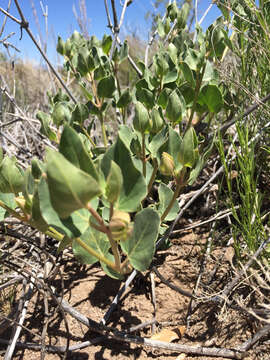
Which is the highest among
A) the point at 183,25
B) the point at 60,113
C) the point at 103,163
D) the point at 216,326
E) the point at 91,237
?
the point at 183,25

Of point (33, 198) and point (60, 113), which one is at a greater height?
point (60, 113)

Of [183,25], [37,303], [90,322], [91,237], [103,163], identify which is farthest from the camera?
[183,25]

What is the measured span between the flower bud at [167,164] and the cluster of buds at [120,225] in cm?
24

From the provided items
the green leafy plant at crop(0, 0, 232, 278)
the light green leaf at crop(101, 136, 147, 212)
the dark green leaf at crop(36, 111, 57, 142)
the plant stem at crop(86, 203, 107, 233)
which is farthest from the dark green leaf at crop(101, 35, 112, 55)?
the plant stem at crop(86, 203, 107, 233)

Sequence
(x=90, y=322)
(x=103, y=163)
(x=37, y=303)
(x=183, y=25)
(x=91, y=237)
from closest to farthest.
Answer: (x=103, y=163), (x=91, y=237), (x=90, y=322), (x=37, y=303), (x=183, y=25)

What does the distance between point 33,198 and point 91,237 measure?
0.19 m

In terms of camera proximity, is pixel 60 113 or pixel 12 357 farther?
pixel 60 113

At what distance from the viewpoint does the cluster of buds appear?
1.55ft

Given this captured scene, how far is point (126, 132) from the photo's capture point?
0.94m

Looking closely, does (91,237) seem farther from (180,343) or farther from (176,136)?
(180,343)

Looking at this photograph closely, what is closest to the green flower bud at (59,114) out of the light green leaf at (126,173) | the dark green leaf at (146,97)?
the dark green leaf at (146,97)

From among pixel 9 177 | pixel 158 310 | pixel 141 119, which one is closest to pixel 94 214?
pixel 9 177

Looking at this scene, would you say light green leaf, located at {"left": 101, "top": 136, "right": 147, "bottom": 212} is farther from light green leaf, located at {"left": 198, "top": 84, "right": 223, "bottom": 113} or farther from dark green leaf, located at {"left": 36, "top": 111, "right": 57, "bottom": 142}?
dark green leaf, located at {"left": 36, "top": 111, "right": 57, "bottom": 142}

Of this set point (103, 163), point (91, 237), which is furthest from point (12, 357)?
point (103, 163)
